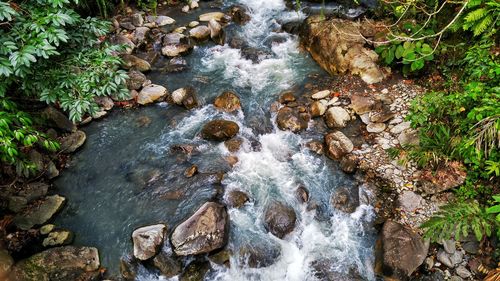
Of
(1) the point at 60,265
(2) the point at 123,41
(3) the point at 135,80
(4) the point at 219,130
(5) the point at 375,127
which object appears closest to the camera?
(1) the point at 60,265

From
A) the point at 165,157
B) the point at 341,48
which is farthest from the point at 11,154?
the point at 341,48

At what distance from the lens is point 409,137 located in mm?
5281

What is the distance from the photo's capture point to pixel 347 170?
5.27 metres

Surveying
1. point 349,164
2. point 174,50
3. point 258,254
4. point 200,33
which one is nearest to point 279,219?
point 258,254

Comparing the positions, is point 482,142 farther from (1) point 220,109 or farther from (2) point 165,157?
(2) point 165,157

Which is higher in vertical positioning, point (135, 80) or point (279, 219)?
point (135, 80)

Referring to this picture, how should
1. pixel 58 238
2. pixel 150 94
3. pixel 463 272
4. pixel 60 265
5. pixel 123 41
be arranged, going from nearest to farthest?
pixel 463 272 < pixel 60 265 < pixel 58 238 < pixel 150 94 < pixel 123 41

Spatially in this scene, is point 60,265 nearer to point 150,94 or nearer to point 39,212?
point 39,212

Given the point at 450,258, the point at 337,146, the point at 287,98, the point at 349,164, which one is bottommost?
the point at 450,258

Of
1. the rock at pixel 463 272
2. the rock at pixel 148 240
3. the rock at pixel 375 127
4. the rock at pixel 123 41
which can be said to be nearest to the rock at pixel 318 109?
the rock at pixel 375 127

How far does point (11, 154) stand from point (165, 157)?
2.43m

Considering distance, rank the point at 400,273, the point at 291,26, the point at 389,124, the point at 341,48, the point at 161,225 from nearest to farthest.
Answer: the point at 400,273, the point at 161,225, the point at 389,124, the point at 341,48, the point at 291,26

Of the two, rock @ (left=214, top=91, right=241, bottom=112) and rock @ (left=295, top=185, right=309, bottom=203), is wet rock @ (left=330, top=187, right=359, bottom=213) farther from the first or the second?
rock @ (left=214, top=91, right=241, bottom=112)

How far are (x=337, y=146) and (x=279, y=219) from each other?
5.59 feet
